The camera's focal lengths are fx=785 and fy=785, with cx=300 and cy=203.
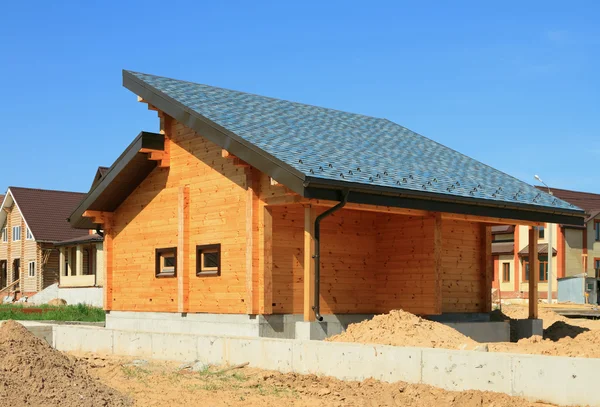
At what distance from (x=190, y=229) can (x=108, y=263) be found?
13.5ft

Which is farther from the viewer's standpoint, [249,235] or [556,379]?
[249,235]

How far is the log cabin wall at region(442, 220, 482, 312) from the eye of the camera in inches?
766

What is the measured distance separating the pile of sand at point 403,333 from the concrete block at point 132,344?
13.1 ft

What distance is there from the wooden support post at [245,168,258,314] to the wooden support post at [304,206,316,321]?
1508 mm

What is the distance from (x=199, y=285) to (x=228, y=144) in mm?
3792

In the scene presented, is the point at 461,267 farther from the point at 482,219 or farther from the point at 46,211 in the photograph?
the point at 46,211

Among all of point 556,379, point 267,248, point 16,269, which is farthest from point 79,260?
point 556,379

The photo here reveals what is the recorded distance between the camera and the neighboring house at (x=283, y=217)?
16.0 meters

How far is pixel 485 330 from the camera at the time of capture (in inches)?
736

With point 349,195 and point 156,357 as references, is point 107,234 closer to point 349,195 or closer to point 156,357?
point 156,357

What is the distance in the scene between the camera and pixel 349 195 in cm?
1524

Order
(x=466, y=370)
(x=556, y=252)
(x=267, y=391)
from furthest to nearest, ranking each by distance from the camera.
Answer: (x=556, y=252), (x=267, y=391), (x=466, y=370)

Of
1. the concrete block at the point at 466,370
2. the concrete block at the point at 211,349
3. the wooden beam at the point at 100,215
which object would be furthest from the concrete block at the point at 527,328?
the wooden beam at the point at 100,215

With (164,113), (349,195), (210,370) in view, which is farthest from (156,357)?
(164,113)
